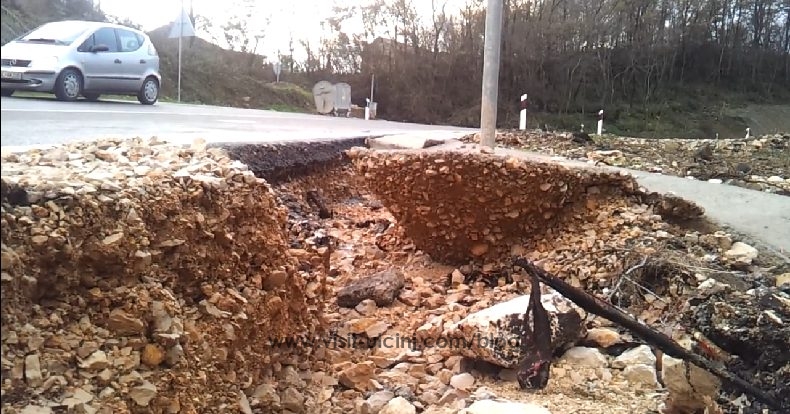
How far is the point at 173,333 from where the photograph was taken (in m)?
1.98

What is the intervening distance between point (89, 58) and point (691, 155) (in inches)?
258

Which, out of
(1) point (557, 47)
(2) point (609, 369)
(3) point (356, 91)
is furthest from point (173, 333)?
(3) point (356, 91)

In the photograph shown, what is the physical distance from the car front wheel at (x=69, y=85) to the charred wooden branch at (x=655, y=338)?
2508 millimetres

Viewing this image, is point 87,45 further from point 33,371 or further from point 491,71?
point 491,71

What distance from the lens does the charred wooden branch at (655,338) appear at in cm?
232

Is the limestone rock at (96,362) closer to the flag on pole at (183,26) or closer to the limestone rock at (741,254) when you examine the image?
the flag on pole at (183,26)

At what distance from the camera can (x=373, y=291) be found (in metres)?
4.16

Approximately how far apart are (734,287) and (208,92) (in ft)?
28.2

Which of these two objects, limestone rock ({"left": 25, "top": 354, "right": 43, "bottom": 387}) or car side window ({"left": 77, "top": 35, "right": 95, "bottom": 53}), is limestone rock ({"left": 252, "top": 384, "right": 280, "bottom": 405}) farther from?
car side window ({"left": 77, "top": 35, "right": 95, "bottom": 53})

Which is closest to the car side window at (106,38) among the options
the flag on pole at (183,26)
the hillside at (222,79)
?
the hillside at (222,79)

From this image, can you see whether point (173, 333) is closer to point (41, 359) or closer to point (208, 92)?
point (41, 359)

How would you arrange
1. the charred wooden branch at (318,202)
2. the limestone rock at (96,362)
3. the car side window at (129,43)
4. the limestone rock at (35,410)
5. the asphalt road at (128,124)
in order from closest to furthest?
the limestone rock at (35,410) → the limestone rock at (96,362) → the car side window at (129,43) → the asphalt road at (128,124) → the charred wooden branch at (318,202)

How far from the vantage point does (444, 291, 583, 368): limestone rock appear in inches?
119

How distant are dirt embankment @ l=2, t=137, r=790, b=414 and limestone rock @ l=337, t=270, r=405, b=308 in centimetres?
2
